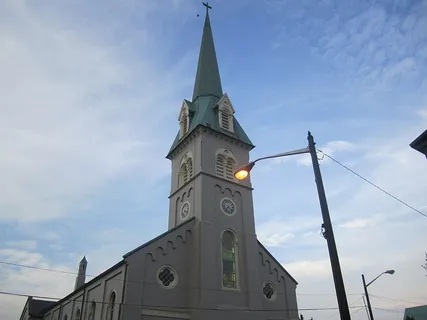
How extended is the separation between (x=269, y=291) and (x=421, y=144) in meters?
15.9

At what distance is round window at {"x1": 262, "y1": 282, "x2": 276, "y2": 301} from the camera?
83.4 feet

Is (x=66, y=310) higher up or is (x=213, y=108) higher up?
(x=213, y=108)

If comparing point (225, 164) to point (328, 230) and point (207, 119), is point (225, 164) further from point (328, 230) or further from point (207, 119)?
point (328, 230)

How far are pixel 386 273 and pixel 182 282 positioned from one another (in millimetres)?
12686

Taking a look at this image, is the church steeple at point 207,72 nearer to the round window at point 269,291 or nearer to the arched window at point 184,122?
the arched window at point 184,122

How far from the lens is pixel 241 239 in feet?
85.1

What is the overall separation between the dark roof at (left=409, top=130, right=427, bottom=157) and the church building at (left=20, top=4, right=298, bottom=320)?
1382 cm

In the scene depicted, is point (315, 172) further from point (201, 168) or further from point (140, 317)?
point (201, 168)

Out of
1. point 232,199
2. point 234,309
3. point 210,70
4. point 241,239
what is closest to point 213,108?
point 210,70

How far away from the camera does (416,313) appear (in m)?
50.1

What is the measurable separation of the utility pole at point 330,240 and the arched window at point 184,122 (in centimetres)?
2106

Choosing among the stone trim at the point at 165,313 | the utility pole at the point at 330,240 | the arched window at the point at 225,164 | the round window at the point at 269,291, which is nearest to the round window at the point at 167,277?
the stone trim at the point at 165,313

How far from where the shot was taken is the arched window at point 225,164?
1088 inches

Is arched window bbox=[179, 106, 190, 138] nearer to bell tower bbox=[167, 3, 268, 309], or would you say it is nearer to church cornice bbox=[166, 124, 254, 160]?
bell tower bbox=[167, 3, 268, 309]
